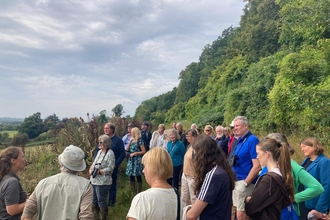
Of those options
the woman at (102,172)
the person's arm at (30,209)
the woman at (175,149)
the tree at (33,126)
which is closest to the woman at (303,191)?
the person's arm at (30,209)

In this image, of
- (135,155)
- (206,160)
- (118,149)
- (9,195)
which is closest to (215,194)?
(206,160)

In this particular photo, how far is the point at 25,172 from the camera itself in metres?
7.91

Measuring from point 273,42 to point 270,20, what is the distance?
2.05 meters

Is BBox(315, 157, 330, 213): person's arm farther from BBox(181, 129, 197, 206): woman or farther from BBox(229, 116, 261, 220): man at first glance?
BBox(181, 129, 197, 206): woman

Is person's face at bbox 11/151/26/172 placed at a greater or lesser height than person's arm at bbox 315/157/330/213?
greater

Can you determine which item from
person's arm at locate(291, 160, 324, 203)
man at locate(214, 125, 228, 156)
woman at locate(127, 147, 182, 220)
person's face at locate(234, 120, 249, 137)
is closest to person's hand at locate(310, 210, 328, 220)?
person's arm at locate(291, 160, 324, 203)

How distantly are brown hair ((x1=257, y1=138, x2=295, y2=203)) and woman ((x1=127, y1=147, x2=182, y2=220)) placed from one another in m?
0.97

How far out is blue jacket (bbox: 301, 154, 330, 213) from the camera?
3230mm

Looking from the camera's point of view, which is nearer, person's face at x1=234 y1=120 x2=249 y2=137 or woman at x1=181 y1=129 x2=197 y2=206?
person's face at x1=234 y1=120 x2=249 y2=137

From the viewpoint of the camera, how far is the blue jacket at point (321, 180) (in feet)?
10.6

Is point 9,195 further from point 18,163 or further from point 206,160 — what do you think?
point 206,160

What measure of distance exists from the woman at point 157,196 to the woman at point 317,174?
1.93 m

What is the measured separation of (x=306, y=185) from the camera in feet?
9.02

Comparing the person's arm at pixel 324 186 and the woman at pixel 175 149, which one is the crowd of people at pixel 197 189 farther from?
the woman at pixel 175 149
